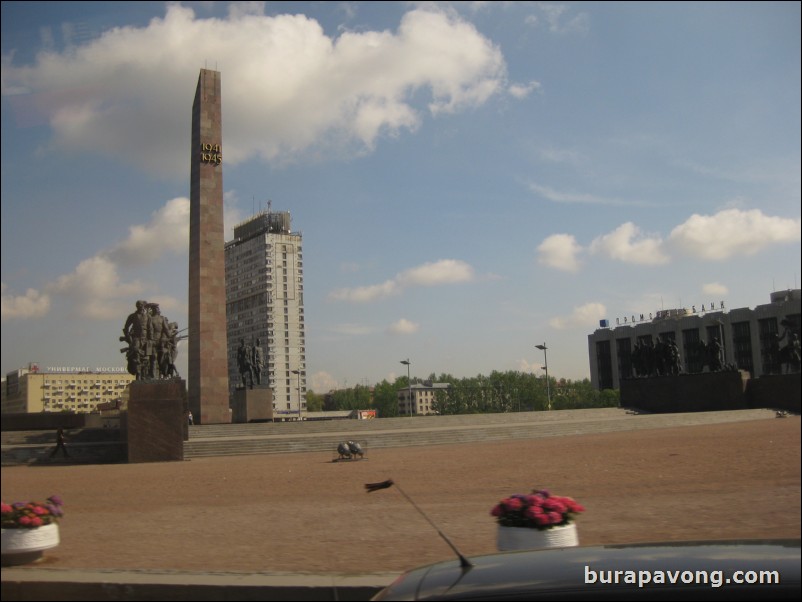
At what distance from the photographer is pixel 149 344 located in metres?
30.8

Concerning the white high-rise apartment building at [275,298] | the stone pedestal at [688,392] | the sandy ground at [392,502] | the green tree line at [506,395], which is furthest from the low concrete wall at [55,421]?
the white high-rise apartment building at [275,298]

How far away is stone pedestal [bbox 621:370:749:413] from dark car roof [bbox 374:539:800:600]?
135 ft

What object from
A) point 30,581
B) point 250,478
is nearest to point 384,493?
point 250,478

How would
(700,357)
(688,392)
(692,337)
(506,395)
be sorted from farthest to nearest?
Result: (506,395) → (692,337) → (700,357) → (688,392)

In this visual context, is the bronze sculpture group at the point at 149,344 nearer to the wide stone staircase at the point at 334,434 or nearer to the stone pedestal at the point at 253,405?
the wide stone staircase at the point at 334,434

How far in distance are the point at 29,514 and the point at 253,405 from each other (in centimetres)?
3147

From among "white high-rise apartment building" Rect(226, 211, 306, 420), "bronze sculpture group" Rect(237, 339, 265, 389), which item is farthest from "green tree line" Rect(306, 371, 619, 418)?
"bronze sculpture group" Rect(237, 339, 265, 389)

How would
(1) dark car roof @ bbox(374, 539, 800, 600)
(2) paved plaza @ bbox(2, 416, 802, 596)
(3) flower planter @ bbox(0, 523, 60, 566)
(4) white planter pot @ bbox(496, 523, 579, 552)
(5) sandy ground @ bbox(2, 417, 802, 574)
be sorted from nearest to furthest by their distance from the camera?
(1) dark car roof @ bbox(374, 539, 800, 600)
(4) white planter pot @ bbox(496, 523, 579, 552)
(3) flower planter @ bbox(0, 523, 60, 566)
(2) paved plaza @ bbox(2, 416, 802, 596)
(5) sandy ground @ bbox(2, 417, 802, 574)

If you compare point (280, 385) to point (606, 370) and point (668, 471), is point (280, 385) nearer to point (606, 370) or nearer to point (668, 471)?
point (606, 370)

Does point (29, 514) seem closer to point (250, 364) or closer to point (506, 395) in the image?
point (250, 364)

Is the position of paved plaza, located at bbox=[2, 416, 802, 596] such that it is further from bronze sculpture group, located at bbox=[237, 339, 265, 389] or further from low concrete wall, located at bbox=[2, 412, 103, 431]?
bronze sculpture group, located at bbox=[237, 339, 265, 389]

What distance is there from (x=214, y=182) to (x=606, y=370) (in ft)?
240

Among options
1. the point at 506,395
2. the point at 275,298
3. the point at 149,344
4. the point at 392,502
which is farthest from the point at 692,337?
the point at 392,502

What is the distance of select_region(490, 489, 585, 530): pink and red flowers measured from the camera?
6.96 metres
